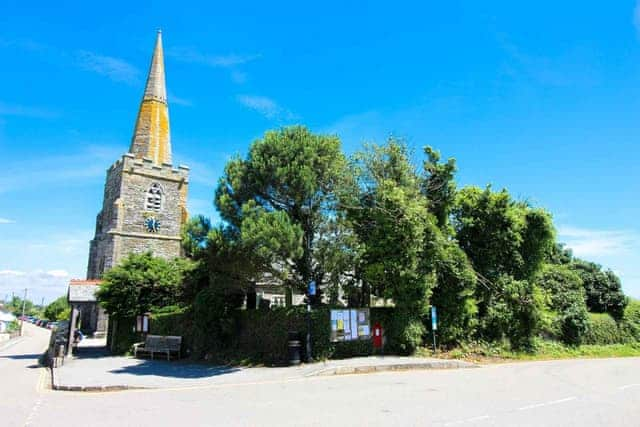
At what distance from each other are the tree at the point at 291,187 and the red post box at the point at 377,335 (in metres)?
2.78

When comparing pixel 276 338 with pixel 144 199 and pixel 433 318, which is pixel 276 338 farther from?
pixel 144 199

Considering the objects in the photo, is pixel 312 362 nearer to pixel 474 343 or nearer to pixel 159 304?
pixel 474 343

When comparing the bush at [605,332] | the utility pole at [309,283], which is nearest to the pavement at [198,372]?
the utility pole at [309,283]

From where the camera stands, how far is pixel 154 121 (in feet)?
142

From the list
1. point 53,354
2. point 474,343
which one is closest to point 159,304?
point 53,354

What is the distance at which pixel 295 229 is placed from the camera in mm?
15805

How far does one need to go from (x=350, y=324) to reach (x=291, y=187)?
5.71 metres

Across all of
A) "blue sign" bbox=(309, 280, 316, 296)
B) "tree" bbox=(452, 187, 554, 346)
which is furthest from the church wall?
"tree" bbox=(452, 187, 554, 346)

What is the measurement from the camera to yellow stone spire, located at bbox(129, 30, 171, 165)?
42.7 metres

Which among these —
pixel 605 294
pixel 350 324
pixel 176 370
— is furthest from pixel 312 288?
pixel 605 294

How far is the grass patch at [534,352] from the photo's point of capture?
57.5ft

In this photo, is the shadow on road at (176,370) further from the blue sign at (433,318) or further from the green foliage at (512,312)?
the green foliage at (512,312)

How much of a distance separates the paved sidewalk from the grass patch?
1616 millimetres

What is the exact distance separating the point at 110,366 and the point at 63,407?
8.40m
